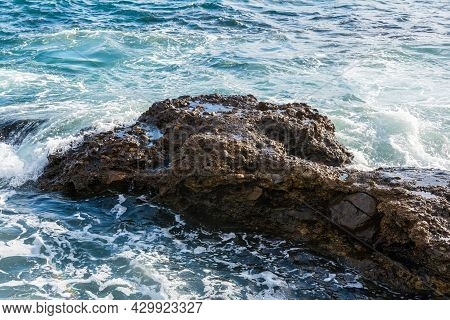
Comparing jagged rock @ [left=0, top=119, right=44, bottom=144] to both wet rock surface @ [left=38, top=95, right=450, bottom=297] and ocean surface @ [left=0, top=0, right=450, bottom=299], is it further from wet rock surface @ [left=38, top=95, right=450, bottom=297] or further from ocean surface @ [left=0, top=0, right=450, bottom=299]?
wet rock surface @ [left=38, top=95, right=450, bottom=297]

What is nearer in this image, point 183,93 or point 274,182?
point 274,182

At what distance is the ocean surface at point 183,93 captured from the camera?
4.71m

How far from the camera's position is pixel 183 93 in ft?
32.1

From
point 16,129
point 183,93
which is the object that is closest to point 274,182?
point 16,129

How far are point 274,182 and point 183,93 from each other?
518cm

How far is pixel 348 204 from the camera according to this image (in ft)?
15.6

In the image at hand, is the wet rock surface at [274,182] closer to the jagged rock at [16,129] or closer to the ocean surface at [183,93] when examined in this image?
the ocean surface at [183,93]

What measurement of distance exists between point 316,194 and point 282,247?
0.61 m

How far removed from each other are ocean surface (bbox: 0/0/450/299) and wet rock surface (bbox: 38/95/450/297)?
195mm

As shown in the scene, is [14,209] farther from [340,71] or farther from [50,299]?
[340,71]

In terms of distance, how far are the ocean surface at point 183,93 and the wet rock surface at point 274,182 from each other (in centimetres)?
20

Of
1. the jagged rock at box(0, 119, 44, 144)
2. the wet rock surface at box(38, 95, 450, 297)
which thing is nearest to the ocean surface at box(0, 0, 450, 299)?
the jagged rock at box(0, 119, 44, 144)

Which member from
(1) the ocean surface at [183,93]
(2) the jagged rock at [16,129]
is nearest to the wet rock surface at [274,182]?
(1) the ocean surface at [183,93]

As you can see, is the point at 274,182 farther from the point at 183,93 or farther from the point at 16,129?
the point at 183,93
